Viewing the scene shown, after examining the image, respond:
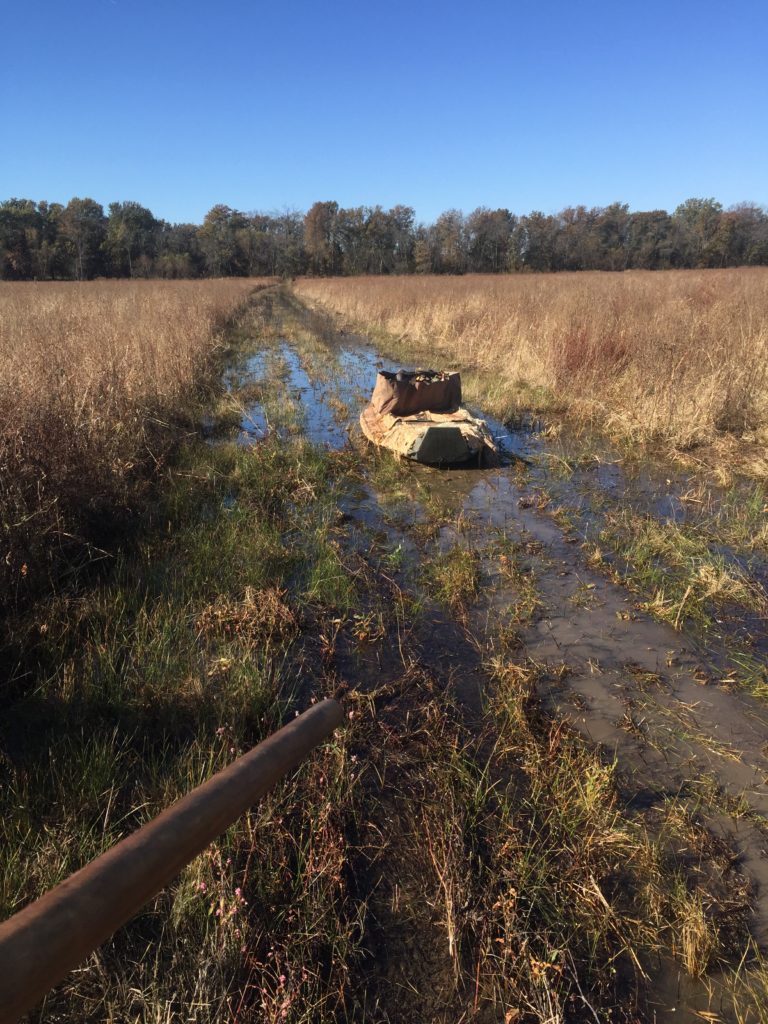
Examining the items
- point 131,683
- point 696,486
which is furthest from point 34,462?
point 696,486

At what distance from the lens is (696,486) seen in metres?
5.38

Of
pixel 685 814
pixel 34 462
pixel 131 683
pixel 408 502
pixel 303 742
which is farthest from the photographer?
pixel 408 502

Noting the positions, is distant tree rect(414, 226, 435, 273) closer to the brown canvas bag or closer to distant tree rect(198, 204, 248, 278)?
distant tree rect(198, 204, 248, 278)

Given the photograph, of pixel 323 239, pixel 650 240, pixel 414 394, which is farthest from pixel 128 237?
pixel 414 394

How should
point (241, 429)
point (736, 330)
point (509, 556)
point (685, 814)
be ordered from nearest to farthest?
1. point (685, 814)
2. point (509, 556)
3. point (241, 429)
4. point (736, 330)

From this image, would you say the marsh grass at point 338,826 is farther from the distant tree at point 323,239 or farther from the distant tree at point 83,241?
the distant tree at point 323,239

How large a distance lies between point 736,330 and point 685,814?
815cm

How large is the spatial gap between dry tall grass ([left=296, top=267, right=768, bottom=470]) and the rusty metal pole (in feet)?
22.3

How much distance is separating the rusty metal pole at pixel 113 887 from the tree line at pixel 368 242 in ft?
163

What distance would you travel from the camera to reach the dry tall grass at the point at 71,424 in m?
3.10

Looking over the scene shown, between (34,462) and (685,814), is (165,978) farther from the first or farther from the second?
(34,462)

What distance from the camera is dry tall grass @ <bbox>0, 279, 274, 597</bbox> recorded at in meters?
3.10

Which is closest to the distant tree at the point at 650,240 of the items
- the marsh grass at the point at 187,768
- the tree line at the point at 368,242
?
the tree line at the point at 368,242

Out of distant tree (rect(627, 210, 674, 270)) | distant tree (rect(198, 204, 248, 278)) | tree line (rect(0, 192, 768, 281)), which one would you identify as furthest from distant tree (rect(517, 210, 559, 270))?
distant tree (rect(198, 204, 248, 278))
